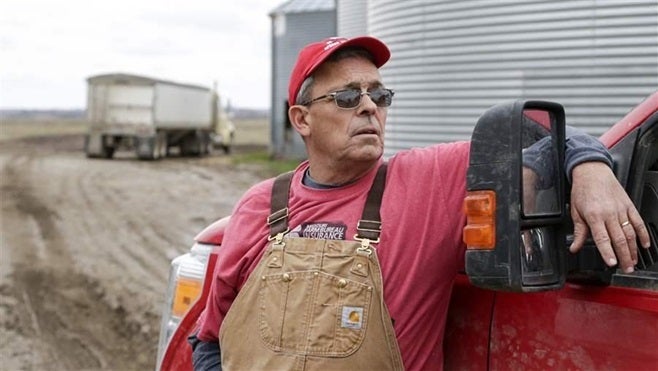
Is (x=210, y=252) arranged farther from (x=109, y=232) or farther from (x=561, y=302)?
(x=109, y=232)

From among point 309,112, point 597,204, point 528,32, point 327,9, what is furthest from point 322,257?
point 327,9

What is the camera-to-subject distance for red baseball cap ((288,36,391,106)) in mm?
2576

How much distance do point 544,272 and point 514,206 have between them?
0.62ft

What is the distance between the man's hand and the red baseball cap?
0.88 metres

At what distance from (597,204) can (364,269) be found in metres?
0.64

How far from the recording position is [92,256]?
34.4 feet

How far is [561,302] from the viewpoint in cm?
213

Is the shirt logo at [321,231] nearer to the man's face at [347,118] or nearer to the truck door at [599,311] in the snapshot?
the man's face at [347,118]

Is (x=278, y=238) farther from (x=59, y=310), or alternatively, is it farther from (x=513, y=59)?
(x=513, y=59)

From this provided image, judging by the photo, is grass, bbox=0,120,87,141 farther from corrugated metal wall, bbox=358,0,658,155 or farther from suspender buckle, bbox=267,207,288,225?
suspender buckle, bbox=267,207,288,225

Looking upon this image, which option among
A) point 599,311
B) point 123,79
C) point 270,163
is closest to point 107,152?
point 123,79

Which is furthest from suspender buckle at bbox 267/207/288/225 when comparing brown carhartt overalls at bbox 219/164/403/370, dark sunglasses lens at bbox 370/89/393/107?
dark sunglasses lens at bbox 370/89/393/107

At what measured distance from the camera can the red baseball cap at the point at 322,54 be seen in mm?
2576

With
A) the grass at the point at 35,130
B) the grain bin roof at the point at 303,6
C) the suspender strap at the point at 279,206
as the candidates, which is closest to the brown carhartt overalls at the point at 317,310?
the suspender strap at the point at 279,206
